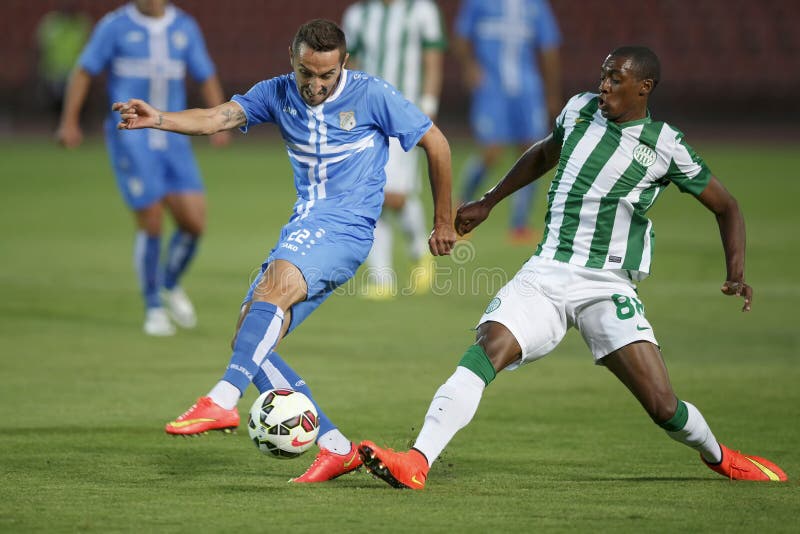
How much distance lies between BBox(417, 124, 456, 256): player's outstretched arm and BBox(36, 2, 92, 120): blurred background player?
23207 millimetres

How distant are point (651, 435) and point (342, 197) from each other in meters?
2.11

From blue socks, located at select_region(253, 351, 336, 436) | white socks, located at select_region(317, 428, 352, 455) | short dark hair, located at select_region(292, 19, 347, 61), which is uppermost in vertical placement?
short dark hair, located at select_region(292, 19, 347, 61)

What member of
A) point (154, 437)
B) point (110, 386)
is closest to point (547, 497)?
point (154, 437)

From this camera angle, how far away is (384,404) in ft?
23.1

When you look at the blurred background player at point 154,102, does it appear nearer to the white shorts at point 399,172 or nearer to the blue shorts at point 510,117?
the white shorts at point 399,172

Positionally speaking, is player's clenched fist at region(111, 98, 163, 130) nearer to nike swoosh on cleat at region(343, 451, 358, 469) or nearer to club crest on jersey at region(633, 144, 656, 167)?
nike swoosh on cleat at region(343, 451, 358, 469)

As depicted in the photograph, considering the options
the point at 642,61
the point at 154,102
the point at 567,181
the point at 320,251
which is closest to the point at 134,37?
the point at 154,102

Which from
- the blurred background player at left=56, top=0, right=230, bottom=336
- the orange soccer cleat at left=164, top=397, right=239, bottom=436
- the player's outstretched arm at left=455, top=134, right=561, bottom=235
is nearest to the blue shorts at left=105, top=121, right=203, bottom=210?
the blurred background player at left=56, top=0, right=230, bottom=336

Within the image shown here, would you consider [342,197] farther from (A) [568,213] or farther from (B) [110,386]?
(B) [110,386]

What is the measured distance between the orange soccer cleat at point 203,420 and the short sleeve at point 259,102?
4.63 feet

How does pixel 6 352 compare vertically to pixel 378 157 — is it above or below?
below

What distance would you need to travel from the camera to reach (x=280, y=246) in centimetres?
533

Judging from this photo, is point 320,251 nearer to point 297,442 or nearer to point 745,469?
point 297,442

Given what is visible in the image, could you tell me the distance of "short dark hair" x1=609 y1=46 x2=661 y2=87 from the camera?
17.4ft
